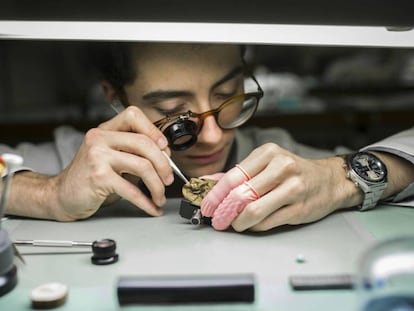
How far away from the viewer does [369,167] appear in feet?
3.77

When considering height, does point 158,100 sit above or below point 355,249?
above

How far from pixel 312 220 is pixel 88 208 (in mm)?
489

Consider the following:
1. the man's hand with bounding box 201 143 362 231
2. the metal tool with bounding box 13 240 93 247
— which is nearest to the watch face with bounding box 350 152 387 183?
the man's hand with bounding box 201 143 362 231

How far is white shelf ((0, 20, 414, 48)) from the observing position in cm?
101

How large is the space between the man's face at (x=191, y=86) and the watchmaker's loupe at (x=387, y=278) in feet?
2.15

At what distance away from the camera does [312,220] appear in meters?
1.04

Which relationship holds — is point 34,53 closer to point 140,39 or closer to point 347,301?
point 140,39

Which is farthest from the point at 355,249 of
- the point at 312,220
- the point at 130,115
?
the point at 130,115

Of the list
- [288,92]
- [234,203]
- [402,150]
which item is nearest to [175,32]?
[234,203]

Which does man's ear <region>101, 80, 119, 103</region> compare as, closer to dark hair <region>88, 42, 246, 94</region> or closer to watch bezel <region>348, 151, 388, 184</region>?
dark hair <region>88, 42, 246, 94</region>

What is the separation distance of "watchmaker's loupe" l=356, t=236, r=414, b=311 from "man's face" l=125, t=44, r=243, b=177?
0.66 meters

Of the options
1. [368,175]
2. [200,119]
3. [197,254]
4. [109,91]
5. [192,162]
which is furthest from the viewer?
[109,91]

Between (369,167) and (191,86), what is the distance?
0.48m

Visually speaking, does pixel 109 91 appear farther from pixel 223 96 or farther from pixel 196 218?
pixel 196 218
